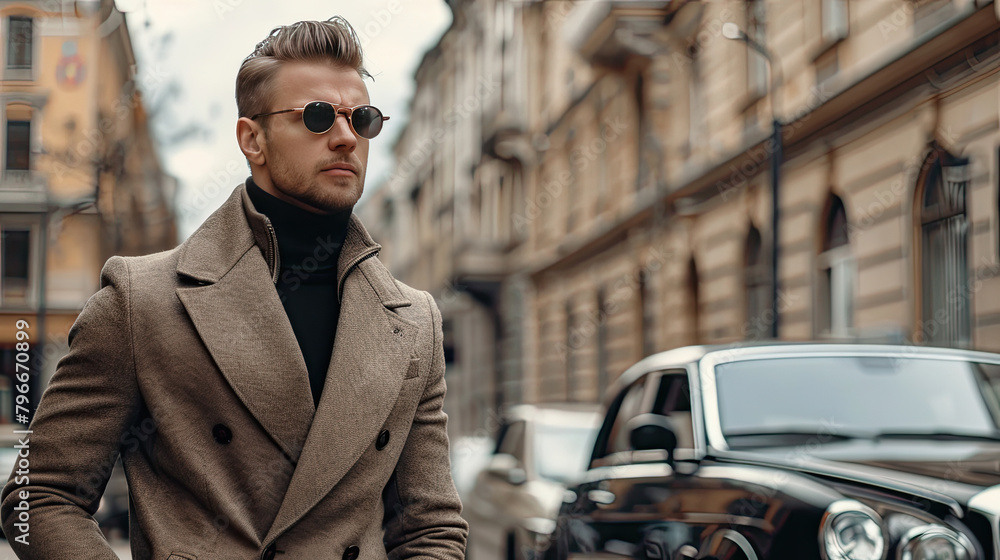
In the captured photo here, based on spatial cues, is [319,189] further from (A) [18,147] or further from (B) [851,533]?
(A) [18,147]

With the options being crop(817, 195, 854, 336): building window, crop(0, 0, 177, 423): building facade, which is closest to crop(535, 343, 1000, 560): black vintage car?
crop(0, 0, 177, 423): building facade

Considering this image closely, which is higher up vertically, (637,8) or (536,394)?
(637,8)

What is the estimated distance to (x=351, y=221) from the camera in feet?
8.54

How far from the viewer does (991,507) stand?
4.45 metres

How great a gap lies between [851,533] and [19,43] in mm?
13454

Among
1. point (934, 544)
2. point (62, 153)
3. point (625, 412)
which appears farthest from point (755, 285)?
point (934, 544)

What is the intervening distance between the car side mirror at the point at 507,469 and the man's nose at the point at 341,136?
26.4 feet

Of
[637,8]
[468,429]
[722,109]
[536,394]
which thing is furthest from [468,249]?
[722,109]

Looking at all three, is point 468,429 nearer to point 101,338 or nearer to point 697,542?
point 697,542

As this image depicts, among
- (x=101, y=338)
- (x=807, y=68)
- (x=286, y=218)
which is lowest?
(x=101, y=338)

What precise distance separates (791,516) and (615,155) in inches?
888

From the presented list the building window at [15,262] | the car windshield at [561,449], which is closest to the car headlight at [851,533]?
the car windshield at [561,449]

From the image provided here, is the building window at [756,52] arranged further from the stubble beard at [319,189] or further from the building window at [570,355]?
the stubble beard at [319,189]

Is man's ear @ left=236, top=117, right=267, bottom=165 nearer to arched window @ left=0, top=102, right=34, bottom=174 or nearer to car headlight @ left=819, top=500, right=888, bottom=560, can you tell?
car headlight @ left=819, top=500, right=888, bottom=560
